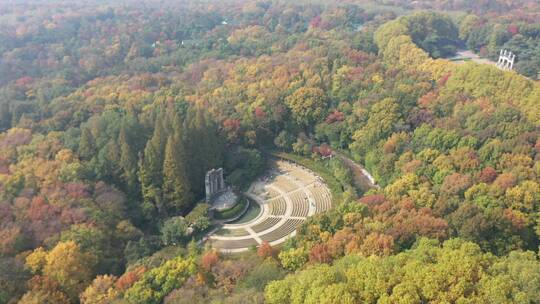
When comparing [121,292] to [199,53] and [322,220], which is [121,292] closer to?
[322,220]

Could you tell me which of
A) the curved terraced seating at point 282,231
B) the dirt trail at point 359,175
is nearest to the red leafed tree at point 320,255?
the curved terraced seating at point 282,231

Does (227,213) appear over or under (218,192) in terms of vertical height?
under

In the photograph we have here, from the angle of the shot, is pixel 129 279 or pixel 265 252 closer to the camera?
pixel 129 279

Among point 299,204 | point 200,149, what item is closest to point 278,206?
point 299,204

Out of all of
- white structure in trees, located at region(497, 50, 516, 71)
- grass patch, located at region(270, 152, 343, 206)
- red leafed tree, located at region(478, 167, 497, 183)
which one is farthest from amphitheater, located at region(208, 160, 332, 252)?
white structure in trees, located at region(497, 50, 516, 71)

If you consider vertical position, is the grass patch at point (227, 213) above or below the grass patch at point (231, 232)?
above

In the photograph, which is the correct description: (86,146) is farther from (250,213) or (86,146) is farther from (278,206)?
(278,206)

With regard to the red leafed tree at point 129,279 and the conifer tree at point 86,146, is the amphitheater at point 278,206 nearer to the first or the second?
the red leafed tree at point 129,279

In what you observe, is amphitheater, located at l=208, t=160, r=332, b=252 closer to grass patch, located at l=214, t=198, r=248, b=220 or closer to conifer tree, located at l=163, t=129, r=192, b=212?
grass patch, located at l=214, t=198, r=248, b=220
